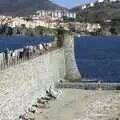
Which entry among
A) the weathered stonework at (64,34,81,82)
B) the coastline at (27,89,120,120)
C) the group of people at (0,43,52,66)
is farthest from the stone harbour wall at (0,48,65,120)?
the weathered stonework at (64,34,81,82)

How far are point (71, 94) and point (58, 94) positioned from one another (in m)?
1.06

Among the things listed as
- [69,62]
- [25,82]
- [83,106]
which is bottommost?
[83,106]

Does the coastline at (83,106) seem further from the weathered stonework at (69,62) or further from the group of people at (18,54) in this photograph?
the weathered stonework at (69,62)

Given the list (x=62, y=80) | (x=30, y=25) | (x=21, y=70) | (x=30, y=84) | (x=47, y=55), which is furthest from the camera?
(x=30, y=25)

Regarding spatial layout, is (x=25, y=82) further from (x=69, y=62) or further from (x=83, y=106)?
(x=69, y=62)

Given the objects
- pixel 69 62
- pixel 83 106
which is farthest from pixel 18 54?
pixel 69 62

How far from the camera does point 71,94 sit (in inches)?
1503

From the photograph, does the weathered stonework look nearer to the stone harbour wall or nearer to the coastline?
the stone harbour wall

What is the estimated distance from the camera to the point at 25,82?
3033cm

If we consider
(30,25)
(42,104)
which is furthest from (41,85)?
(30,25)

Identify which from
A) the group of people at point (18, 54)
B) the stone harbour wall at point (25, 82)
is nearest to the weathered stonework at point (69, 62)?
the group of people at point (18, 54)

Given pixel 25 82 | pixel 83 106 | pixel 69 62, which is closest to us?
pixel 25 82

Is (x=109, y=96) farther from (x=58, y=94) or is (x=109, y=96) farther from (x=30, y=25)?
(x=30, y=25)

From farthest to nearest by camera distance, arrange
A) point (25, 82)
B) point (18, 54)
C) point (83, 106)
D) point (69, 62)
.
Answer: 1. point (69, 62)
2. point (83, 106)
3. point (18, 54)
4. point (25, 82)
